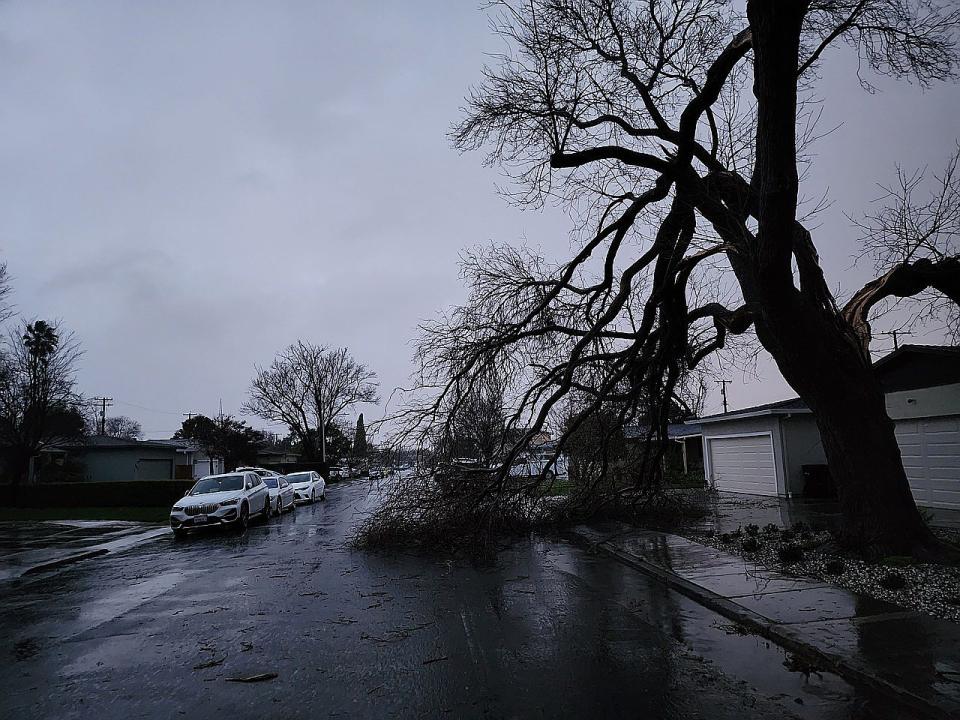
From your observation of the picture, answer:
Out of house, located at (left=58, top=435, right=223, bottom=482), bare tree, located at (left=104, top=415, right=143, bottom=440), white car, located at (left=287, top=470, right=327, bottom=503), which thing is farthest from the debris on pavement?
bare tree, located at (left=104, top=415, right=143, bottom=440)

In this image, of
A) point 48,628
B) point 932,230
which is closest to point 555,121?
point 932,230

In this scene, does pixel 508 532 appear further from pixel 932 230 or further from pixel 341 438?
pixel 341 438

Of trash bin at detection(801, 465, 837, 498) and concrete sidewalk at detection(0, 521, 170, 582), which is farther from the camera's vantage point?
trash bin at detection(801, 465, 837, 498)

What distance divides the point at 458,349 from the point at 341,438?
53798mm

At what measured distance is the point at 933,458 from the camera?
57.3 ft

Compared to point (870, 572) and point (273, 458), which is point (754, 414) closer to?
point (870, 572)

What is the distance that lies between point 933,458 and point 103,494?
3187 cm

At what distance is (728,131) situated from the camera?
1177 centimetres

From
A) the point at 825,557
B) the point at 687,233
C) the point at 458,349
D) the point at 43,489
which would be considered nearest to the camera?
the point at 825,557

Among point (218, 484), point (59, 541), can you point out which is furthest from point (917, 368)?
point (59, 541)

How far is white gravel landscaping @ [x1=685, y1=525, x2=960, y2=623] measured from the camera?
Answer: 25.4ft

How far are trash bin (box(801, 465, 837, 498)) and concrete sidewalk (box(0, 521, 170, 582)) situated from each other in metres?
20.1

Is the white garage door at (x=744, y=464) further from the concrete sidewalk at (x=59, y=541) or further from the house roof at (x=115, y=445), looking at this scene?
the house roof at (x=115, y=445)

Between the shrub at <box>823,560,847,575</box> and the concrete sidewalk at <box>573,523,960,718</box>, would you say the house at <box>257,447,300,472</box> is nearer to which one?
the concrete sidewalk at <box>573,523,960,718</box>
